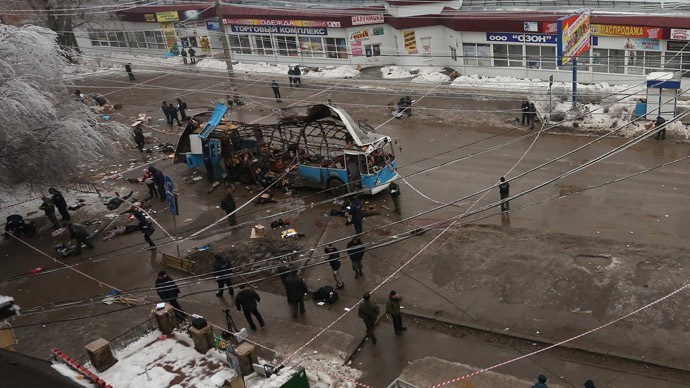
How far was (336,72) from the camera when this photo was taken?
34.8 m

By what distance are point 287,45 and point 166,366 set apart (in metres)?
30.2

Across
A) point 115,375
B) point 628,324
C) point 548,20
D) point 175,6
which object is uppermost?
point 175,6

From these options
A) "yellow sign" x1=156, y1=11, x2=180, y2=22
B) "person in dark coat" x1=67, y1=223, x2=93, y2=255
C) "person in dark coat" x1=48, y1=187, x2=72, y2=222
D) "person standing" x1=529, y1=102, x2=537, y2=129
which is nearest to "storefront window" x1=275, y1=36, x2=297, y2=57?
"yellow sign" x1=156, y1=11, x2=180, y2=22

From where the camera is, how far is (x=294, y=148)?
21.1 metres

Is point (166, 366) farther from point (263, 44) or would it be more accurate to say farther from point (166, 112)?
point (263, 44)

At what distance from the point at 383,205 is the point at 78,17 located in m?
34.4

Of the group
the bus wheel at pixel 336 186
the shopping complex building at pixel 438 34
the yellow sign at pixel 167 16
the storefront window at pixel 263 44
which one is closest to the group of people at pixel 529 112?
the shopping complex building at pixel 438 34

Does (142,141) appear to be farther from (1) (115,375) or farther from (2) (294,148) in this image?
(1) (115,375)

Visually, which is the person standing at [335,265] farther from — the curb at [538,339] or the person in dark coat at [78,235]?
the person in dark coat at [78,235]

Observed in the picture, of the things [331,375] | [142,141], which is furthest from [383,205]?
[142,141]

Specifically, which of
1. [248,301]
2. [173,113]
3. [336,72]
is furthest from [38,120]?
[336,72]

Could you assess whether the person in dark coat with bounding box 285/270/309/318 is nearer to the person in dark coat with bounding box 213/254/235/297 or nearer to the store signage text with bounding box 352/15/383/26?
the person in dark coat with bounding box 213/254/235/297

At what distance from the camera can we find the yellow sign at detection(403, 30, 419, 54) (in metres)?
33.1

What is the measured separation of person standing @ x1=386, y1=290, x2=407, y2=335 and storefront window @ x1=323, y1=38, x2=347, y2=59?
25.5 m
